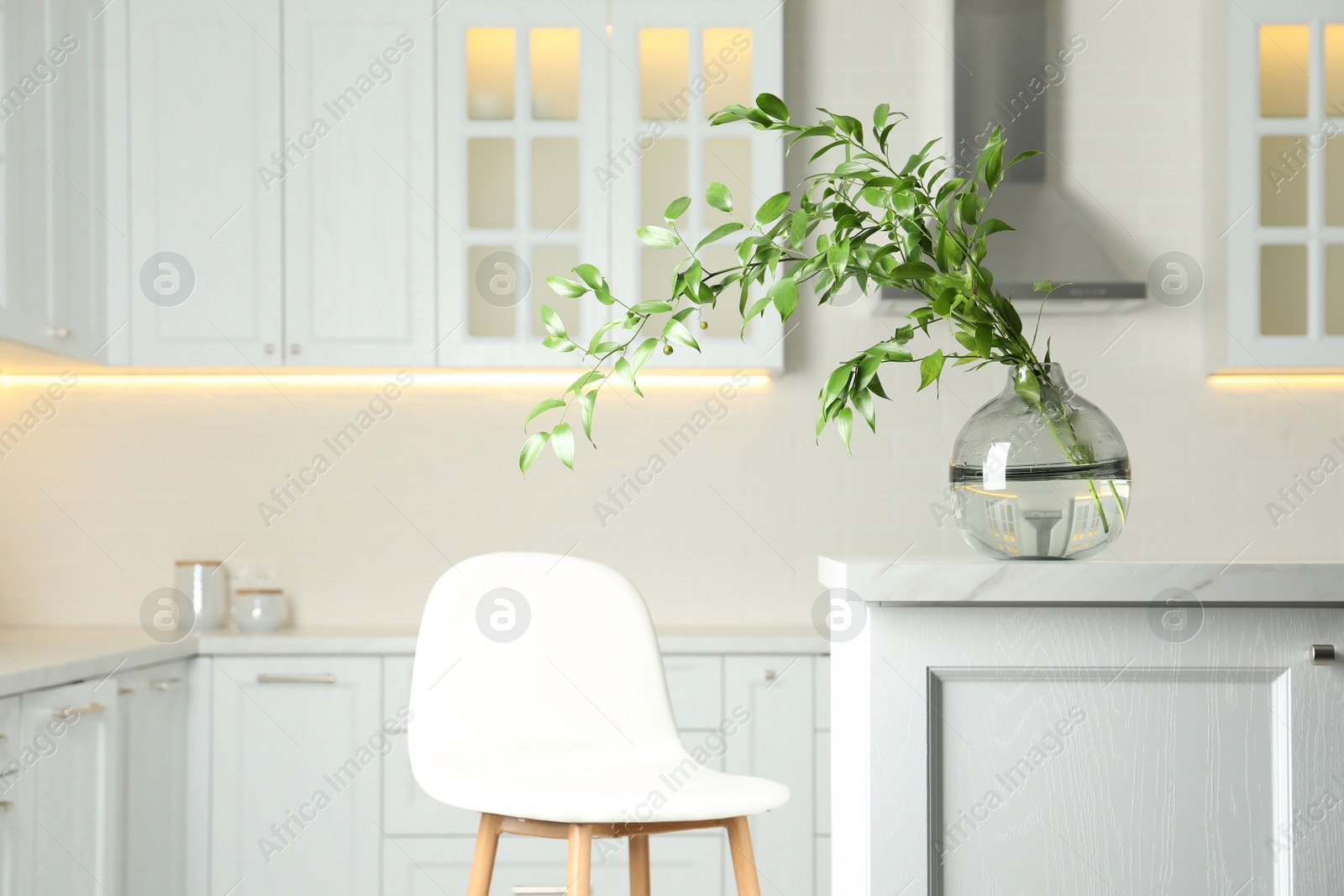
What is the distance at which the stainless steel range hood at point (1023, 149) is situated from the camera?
8.96ft

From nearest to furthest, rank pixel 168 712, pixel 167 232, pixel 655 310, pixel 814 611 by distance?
pixel 655 310 → pixel 168 712 → pixel 167 232 → pixel 814 611

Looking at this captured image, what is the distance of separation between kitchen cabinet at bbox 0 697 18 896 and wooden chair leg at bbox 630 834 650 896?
43.9 inches

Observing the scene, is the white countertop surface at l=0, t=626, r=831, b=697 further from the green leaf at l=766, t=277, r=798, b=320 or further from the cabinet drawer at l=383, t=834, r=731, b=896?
the green leaf at l=766, t=277, r=798, b=320

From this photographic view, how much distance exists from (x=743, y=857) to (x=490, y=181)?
1.96m

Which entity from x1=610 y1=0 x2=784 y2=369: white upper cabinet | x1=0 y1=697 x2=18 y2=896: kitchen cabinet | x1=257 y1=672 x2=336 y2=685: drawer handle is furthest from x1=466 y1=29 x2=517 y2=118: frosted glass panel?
x1=0 y1=697 x2=18 y2=896: kitchen cabinet

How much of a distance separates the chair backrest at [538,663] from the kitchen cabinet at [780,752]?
1055 millimetres

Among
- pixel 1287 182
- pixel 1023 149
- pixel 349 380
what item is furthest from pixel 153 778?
pixel 1287 182

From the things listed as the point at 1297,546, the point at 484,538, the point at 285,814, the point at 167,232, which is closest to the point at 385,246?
the point at 167,232

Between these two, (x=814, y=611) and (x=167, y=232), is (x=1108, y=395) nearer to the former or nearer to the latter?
(x=814, y=611)

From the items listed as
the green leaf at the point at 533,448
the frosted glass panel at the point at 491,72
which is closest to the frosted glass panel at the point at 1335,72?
the frosted glass panel at the point at 491,72

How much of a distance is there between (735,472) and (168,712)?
1.51 meters

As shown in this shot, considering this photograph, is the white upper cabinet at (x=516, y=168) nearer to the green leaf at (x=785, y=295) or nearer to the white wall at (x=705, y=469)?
the white wall at (x=705, y=469)

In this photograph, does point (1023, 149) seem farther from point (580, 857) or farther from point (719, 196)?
point (580, 857)

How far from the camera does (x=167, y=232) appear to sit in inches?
107
